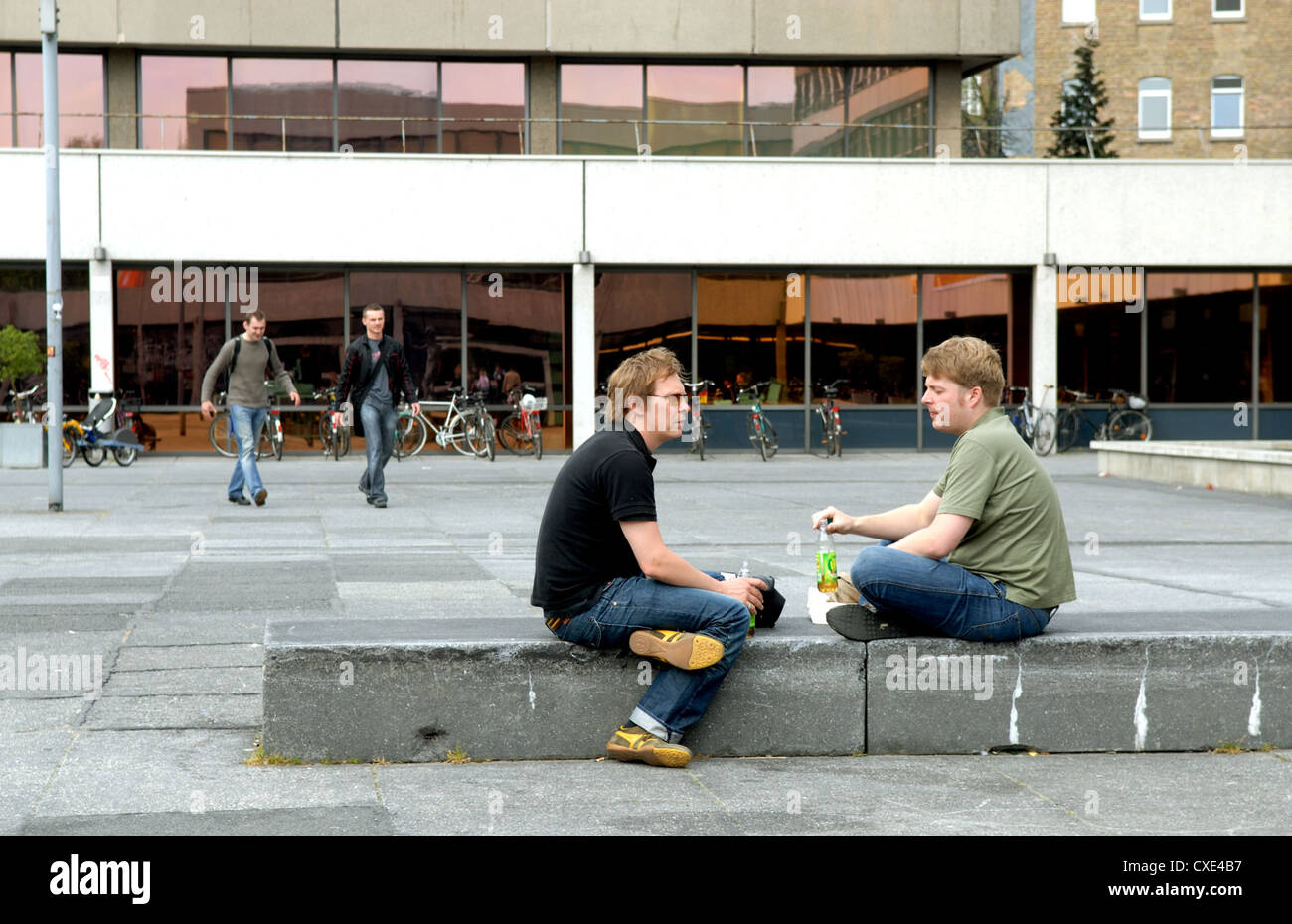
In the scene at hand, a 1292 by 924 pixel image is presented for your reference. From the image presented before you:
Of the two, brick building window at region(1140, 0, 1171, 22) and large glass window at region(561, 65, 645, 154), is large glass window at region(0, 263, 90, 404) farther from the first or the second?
brick building window at region(1140, 0, 1171, 22)

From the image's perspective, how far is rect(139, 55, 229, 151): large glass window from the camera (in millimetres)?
25672

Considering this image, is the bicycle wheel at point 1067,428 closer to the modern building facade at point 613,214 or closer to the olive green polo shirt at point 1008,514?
the modern building facade at point 613,214

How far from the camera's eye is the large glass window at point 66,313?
25.1 meters

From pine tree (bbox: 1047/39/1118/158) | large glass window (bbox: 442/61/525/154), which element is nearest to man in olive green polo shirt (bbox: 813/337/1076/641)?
large glass window (bbox: 442/61/525/154)

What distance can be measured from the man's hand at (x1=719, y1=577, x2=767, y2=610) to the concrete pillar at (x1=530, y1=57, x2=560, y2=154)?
21.9 meters

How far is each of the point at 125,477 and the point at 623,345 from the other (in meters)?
9.30

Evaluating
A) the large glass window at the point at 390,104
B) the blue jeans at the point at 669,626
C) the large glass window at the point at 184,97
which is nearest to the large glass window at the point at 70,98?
the large glass window at the point at 184,97

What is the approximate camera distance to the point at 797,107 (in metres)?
27.0

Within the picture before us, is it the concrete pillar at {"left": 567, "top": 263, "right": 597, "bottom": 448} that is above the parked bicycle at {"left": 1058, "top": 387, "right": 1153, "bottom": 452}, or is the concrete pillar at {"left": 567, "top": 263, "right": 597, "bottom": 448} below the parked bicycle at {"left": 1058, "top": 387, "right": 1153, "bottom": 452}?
above

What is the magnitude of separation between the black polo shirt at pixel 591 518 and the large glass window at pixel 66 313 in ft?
71.4
